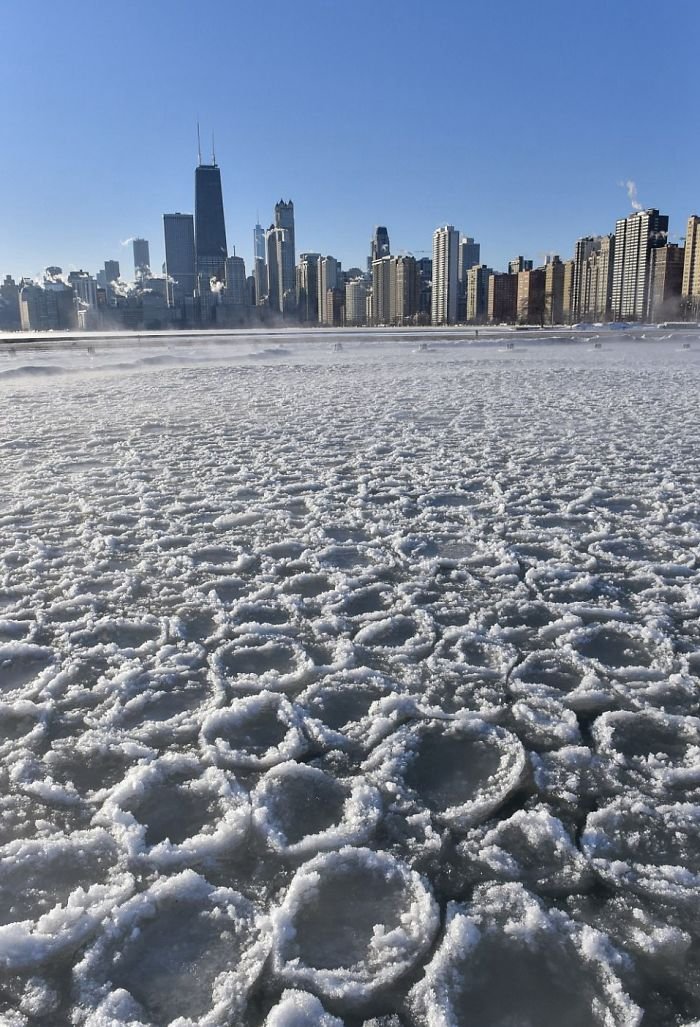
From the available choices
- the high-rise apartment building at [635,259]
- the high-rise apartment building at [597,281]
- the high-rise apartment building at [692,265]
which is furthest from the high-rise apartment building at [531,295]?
the high-rise apartment building at [692,265]

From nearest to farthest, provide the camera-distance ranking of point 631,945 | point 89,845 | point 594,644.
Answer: point 631,945
point 89,845
point 594,644

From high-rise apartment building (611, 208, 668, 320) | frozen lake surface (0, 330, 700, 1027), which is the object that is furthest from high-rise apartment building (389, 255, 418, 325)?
frozen lake surface (0, 330, 700, 1027)

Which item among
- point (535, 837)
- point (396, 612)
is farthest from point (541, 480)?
point (535, 837)

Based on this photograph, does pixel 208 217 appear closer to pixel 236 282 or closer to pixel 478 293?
pixel 236 282

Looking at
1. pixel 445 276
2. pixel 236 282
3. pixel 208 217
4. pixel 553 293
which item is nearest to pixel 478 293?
pixel 445 276

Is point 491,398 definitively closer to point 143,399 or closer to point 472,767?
point 143,399

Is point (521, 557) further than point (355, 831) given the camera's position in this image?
Yes
